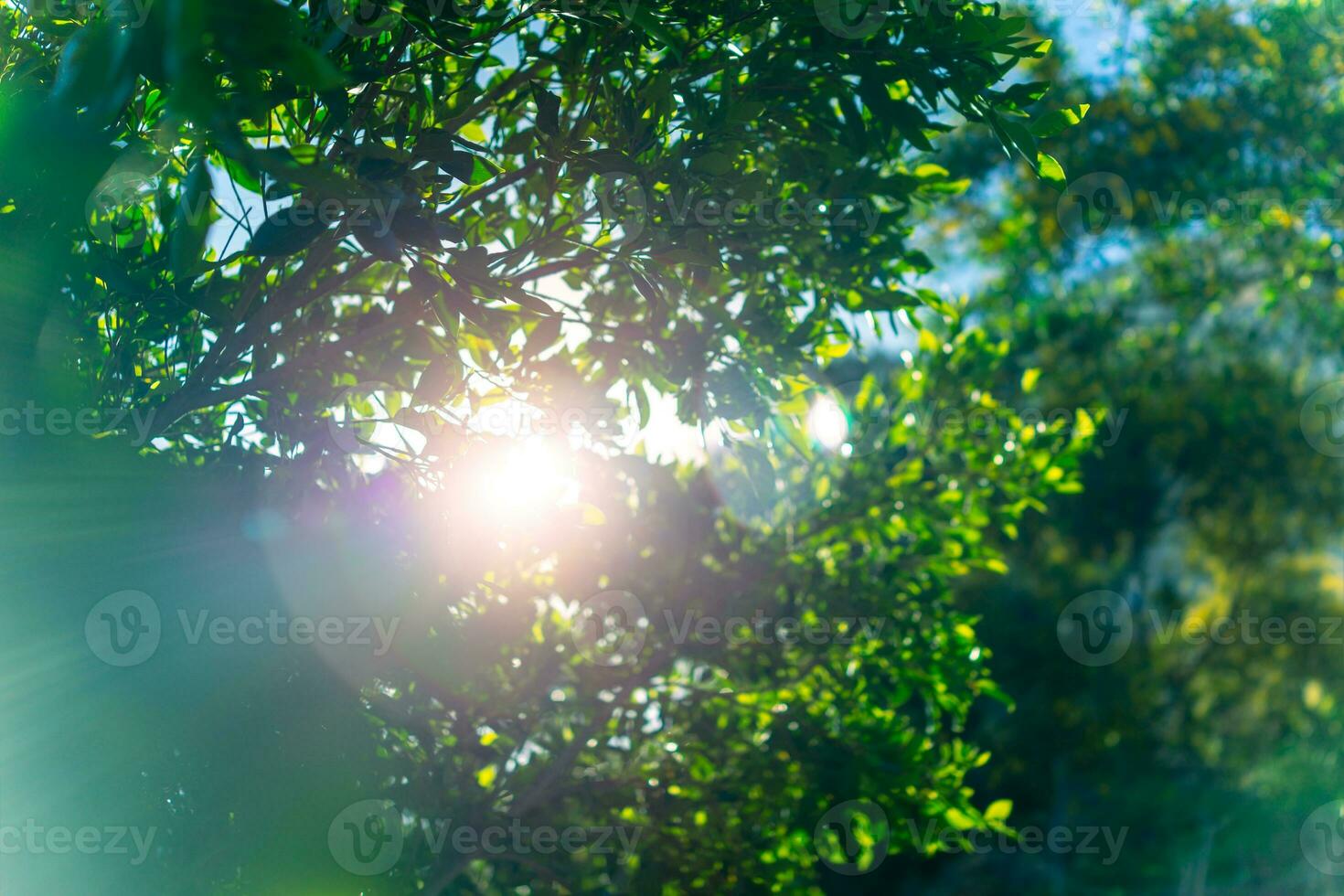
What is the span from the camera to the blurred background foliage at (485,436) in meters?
2.88

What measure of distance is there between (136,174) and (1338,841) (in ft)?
68.2

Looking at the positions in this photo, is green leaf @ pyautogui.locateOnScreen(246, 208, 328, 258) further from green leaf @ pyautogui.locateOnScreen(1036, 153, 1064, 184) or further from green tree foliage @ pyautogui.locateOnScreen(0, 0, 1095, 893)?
green leaf @ pyautogui.locateOnScreen(1036, 153, 1064, 184)

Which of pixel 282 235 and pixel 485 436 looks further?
pixel 485 436

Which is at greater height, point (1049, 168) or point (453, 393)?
point (1049, 168)

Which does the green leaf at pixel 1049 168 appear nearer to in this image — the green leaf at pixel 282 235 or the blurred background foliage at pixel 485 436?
the blurred background foliage at pixel 485 436

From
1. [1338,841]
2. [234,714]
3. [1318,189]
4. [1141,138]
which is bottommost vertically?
[1338,841]

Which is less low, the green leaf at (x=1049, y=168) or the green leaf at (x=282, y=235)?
the green leaf at (x=1049, y=168)

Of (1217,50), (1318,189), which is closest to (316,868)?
(1318,189)

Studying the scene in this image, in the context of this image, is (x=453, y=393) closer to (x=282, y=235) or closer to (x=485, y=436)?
(x=485, y=436)

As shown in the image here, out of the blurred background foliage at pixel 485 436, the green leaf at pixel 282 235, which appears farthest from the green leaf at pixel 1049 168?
the green leaf at pixel 282 235

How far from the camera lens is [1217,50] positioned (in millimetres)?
13586

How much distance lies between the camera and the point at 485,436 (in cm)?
370

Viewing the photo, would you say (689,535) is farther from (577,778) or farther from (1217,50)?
(1217,50)

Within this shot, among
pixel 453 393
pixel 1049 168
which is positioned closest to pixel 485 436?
pixel 453 393
